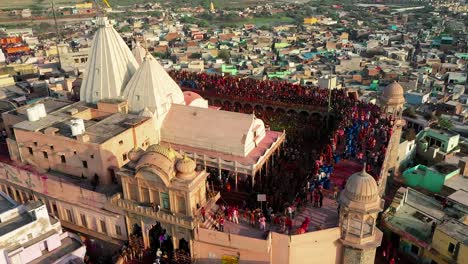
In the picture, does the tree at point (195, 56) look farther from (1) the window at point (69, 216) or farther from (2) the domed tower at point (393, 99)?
(1) the window at point (69, 216)

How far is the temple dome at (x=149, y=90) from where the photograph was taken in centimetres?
2586

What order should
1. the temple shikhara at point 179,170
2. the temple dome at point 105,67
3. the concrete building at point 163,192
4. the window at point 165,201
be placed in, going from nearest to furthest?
the temple shikhara at point 179,170 < the concrete building at point 163,192 < the window at point 165,201 < the temple dome at point 105,67

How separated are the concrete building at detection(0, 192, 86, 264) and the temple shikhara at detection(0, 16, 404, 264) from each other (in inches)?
70.0

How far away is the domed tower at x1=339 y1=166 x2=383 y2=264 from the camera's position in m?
16.2

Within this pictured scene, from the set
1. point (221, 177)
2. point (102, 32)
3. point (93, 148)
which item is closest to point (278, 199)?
point (221, 177)

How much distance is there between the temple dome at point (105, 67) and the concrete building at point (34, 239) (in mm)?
9130

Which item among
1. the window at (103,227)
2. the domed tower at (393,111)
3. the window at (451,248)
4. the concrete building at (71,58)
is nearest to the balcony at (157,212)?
the window at (103,227)

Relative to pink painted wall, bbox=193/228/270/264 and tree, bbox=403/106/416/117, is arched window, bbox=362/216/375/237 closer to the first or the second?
pink painted wall, bbox=193/228/270/264

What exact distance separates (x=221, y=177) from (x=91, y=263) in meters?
8.42

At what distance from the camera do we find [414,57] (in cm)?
6650

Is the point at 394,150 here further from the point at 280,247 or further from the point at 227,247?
the point at 227,247

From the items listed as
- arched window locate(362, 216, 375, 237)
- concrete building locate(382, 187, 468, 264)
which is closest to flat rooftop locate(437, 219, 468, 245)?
concrete building locate(382, 187, 468, 264)

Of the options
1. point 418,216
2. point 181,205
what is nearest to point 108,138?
point 181,205

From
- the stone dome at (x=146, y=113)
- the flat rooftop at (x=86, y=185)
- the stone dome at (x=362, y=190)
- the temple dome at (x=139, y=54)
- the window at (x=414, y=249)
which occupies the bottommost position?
the window at (x=414, y=249)
